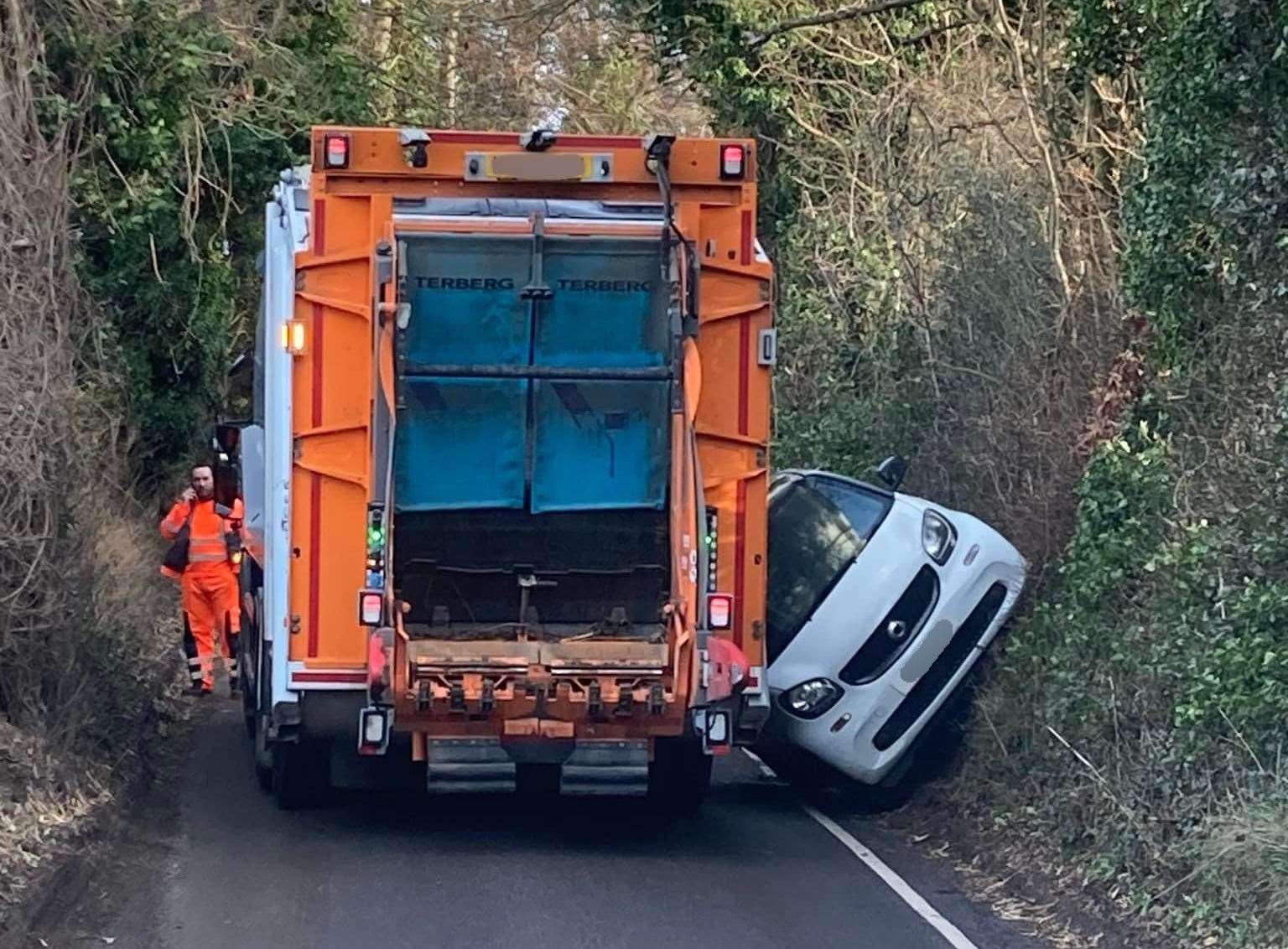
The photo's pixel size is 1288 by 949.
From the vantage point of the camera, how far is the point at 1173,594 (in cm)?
952

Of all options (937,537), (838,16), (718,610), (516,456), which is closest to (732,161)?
(516,456)

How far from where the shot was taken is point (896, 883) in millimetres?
9188

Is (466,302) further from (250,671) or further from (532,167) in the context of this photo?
(250,671)

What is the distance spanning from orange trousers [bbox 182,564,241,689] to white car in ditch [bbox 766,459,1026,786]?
5.42 meters

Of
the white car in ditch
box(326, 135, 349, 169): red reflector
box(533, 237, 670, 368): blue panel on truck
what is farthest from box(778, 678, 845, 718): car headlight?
box(326, 135, 349, 169): red reflector

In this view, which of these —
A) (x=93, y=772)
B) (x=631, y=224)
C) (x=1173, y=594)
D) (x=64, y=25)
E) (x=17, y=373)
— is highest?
(x=64, y=25)

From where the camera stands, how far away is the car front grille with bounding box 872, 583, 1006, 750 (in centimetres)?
1075

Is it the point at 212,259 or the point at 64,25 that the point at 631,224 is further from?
the point at 212,259

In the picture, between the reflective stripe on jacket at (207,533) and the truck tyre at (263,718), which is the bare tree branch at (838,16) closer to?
the reflective stripe on jacket at (207,533)

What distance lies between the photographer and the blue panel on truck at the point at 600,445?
9672 millimetres

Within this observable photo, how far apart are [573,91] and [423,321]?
1677 cm

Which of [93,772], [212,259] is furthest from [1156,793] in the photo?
[212,259]

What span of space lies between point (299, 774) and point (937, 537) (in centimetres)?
356

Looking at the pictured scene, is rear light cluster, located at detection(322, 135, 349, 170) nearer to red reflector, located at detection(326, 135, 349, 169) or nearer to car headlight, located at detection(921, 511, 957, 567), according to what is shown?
red reflector, located at detection(326, 135, 349, 169)
